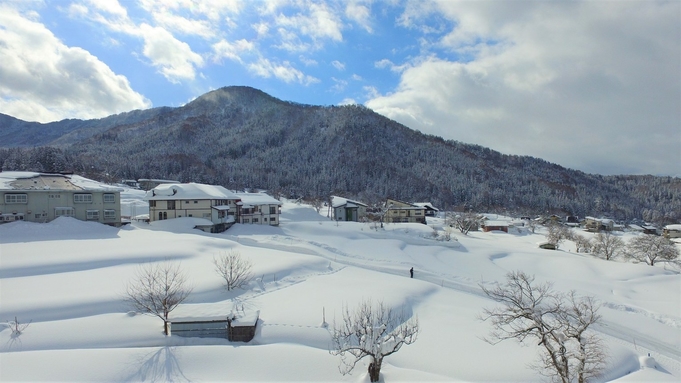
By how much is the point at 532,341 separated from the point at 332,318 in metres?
10.7

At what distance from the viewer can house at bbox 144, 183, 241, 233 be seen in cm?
4506

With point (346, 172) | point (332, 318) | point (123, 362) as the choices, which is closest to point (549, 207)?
point (346, 172)

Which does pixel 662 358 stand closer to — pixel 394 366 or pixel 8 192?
pixel 394 366

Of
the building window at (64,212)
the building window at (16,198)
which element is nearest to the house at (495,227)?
the building window at (64,212)

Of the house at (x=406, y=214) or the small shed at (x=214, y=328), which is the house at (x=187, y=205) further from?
the house at (x=406, y=214)

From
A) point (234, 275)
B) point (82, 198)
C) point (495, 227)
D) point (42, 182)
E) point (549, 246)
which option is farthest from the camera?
point (495, 227)

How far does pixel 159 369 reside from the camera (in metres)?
11.7

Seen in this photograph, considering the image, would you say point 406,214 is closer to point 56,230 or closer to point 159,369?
point 56,230

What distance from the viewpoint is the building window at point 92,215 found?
129 ft

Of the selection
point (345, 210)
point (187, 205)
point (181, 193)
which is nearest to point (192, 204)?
point (187, 205)

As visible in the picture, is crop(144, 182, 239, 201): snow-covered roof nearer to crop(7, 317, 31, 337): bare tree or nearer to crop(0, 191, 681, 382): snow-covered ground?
crop(0, 191, 681, 382): snow-covered ground

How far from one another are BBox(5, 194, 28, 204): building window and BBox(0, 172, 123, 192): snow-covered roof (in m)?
0.83

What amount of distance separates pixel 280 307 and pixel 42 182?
130 feet

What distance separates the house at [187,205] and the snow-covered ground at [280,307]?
7.20m
